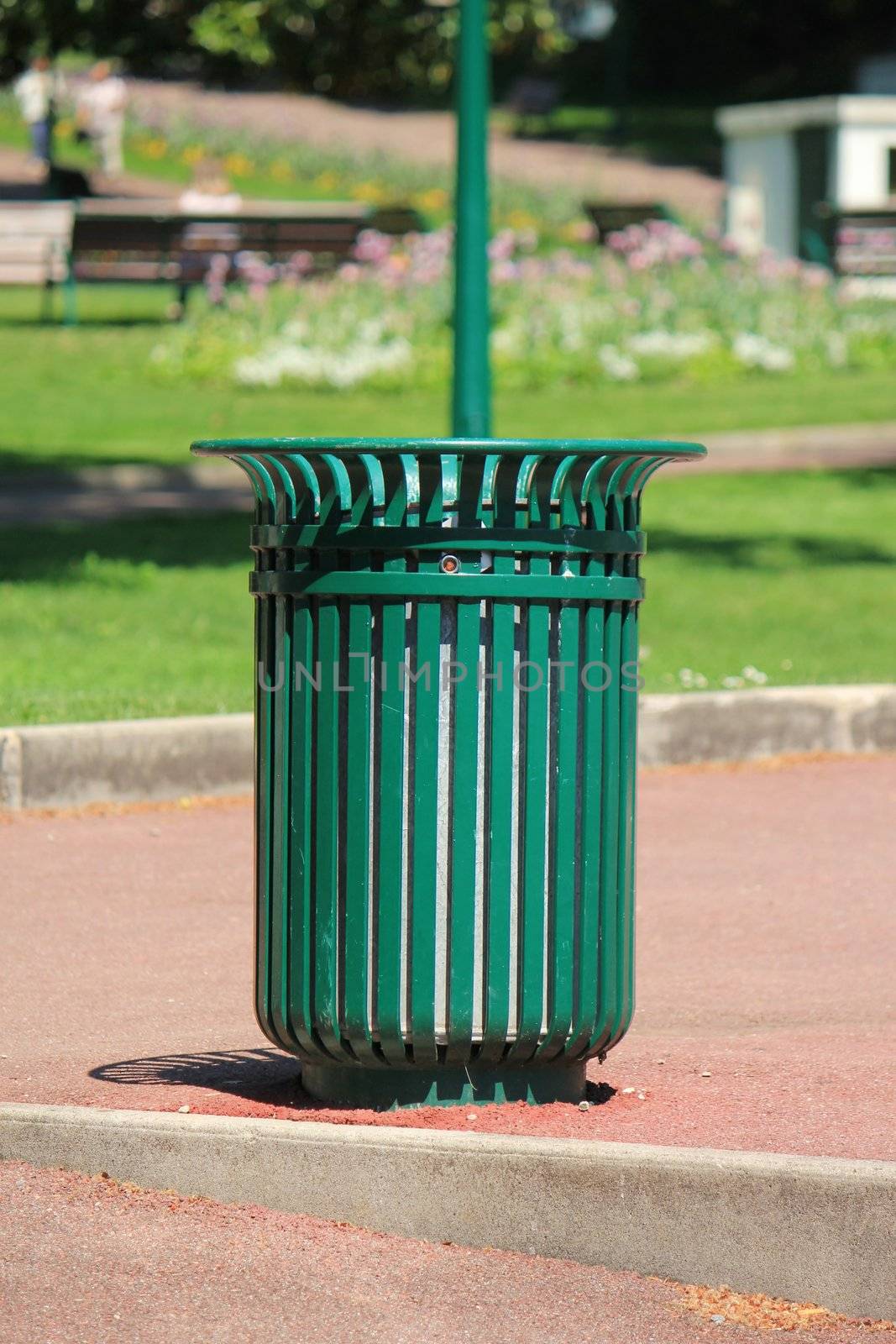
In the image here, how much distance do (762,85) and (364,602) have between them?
188 feet

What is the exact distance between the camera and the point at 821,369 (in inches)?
803

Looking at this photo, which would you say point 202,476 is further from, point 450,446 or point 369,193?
point 369,193

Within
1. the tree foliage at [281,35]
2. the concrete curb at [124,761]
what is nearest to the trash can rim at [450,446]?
the concrete curb at [124,761]

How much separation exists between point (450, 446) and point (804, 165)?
25080mm

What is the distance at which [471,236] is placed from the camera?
39.5 feet

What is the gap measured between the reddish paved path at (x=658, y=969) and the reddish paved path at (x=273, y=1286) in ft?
1.14

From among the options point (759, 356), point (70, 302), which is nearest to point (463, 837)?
point (759, 356)

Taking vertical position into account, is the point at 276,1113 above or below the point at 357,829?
below

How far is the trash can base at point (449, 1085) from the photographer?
422 centimetres

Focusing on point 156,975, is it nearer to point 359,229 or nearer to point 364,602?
point 364,602

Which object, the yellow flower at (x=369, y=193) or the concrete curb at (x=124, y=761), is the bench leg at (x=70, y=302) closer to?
the concrete curb at (x=124, y=761)

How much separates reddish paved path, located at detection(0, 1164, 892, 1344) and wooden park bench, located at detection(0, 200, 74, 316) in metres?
22.4

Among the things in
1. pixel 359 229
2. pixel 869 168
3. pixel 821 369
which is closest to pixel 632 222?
pixel 869 168

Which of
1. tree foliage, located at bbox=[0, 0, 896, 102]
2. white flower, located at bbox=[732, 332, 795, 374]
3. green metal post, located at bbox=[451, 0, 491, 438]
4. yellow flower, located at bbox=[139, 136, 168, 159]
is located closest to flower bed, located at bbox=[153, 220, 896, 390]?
white flower, located at bbox=[732, 332, 795, 374]
